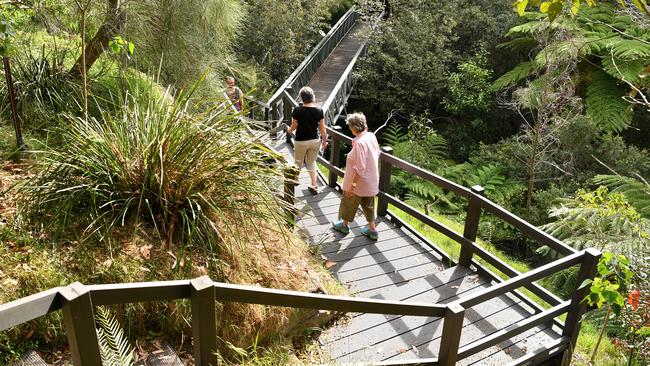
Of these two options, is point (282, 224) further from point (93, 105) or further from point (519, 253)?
point (519, 253)

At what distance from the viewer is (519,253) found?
1141cm

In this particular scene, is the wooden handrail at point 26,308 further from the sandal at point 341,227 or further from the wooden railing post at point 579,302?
the sandal at point 341,227

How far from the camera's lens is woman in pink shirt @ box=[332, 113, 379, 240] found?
16.2 ft

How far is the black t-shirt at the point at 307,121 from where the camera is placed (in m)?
6.03

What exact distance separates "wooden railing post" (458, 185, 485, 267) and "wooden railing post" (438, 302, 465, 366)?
1.71 meters

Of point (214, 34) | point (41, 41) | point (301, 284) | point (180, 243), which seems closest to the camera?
point (180, 243)

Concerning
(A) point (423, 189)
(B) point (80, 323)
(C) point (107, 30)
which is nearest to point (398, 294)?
(B) point (80, 323)

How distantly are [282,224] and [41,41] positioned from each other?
5273 mm

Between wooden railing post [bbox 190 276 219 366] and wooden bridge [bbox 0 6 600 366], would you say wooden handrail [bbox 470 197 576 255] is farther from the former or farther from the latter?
wooden railing post [bbox 190 276 219 366]

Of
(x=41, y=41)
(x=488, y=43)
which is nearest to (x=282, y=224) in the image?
(x=41, y=41)

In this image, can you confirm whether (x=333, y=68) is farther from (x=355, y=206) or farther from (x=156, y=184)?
(x=156, y=184)

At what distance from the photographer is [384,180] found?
19.4 ft

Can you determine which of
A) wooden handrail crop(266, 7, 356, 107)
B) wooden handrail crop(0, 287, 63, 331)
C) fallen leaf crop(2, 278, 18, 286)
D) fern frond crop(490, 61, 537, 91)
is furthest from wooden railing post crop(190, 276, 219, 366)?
fern frond crop(490, 61, 537, 91)

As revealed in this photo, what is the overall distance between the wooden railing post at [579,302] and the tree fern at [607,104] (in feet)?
29.5
